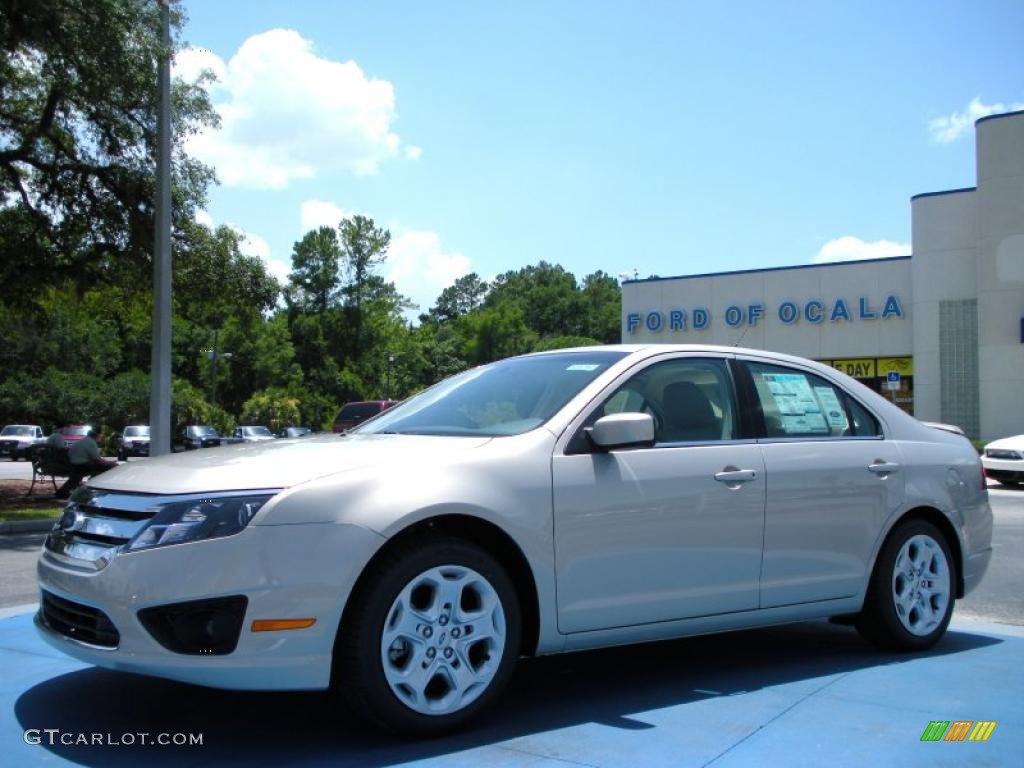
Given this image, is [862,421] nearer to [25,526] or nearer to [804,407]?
[804,407]

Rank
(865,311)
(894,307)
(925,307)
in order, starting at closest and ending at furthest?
(925,307) → (894,307) → (865,311)

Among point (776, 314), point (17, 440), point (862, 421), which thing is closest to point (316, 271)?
point (17, 440)

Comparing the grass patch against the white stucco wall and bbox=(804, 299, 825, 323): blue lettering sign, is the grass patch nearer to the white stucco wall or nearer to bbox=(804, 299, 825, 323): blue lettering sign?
the white stucco wall

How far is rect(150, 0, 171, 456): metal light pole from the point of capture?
49.3 feet

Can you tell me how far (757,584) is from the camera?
4.68 m

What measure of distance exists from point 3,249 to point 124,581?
54.8 feet

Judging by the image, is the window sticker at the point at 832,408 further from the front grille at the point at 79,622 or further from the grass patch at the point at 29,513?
the grass patch at the point at 29,513

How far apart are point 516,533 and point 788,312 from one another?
3390cm

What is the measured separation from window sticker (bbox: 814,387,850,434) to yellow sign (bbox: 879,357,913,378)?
102 ft

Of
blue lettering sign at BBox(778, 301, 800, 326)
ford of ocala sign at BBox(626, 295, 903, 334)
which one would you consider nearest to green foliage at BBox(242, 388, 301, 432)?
ford of ocala sign at BBox(626, 295, 903, 334)

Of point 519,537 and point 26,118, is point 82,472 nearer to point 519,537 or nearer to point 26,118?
point 26,118

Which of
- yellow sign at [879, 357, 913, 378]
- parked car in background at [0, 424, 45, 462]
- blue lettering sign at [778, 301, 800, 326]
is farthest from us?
parked car in background at [0, 424, 45, 462]

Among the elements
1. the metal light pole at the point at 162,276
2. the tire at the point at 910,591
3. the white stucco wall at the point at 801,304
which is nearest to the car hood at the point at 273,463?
the tire at the point at 910,591

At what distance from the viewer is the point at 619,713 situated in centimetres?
418
